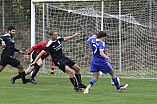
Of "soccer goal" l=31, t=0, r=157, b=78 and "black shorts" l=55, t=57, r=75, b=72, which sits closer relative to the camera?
"black shorts" l=55, t=57, r=75, b=72

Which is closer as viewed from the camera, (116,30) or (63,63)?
(63,63)

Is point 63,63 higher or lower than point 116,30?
lower

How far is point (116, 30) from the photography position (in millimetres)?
17094

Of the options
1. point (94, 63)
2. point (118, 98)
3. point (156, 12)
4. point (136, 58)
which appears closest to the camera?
point (118, 98)

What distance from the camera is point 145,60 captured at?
16641 millimetres

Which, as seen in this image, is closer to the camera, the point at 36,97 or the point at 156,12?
the point at 36,97

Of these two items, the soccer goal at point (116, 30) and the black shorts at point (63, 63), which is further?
the soccer goal at point (116, 30)

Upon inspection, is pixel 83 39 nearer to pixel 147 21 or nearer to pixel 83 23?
pixel 83 23

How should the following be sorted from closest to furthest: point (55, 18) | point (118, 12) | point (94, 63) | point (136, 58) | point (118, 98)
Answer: point (118, 98), point (94, 63), point (118, 12), point (136, 58), point (55, 18)

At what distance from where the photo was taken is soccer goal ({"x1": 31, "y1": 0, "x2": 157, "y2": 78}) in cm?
1547

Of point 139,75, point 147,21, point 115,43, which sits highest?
point 147,21

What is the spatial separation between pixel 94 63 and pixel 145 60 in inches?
294

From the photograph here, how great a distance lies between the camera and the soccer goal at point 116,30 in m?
15.5

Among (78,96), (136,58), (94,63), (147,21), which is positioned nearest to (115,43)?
(136,58)
